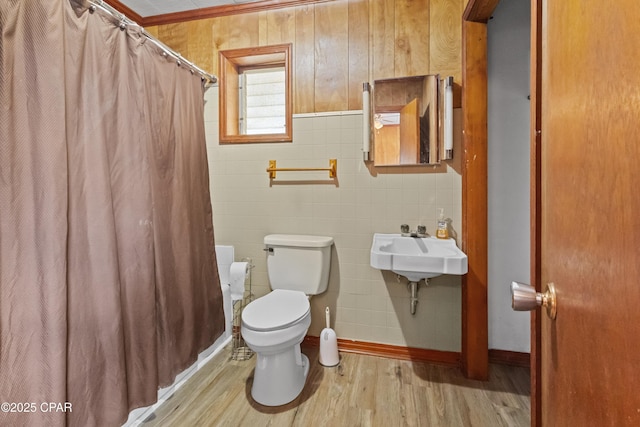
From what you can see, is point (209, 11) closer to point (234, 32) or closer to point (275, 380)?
point (234, 32)

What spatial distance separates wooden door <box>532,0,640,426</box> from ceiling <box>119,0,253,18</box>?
86.8 inches

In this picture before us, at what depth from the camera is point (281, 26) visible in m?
2.05

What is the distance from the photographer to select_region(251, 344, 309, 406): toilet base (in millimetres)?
1526

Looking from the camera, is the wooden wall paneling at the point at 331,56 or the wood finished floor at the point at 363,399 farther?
the wooden wall paneling at the point at 331,56

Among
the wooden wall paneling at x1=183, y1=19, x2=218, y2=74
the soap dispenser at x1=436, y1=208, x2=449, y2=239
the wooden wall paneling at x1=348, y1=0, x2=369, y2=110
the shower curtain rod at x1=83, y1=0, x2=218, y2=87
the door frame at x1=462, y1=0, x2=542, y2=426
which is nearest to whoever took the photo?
the shower curtain rod at x1=83, y1=0, x2=218, y2=87

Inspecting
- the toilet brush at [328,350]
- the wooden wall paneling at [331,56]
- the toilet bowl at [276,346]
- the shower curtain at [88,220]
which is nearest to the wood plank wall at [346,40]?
the wooden wall paneling at [331,56]

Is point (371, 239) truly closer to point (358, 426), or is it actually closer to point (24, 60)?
point (358, 426)

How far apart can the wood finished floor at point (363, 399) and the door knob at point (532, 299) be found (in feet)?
3.82

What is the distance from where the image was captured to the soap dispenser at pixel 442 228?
1.81 meters

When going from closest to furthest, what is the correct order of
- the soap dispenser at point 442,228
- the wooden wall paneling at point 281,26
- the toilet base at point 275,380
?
the toilet base at point 275,380 → the soap dispenser at point 442,228 → the wooden wall paneling at point 281,26

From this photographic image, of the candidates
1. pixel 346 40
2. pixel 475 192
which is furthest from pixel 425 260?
pixel 346 40

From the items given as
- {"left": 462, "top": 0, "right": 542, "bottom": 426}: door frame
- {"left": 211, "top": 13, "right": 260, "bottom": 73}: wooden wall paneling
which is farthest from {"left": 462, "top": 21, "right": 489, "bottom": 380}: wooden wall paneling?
{"left": 211, "top": 13, "right": 260, "bottom": 73}: wooden wall paneling

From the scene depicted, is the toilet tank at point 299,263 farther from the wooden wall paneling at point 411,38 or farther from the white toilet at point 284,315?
the wooden wall paneling at point 411,38

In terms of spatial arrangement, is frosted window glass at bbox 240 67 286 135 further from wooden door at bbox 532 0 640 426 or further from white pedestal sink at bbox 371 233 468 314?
wooden door at bbox 532 0 640 426
